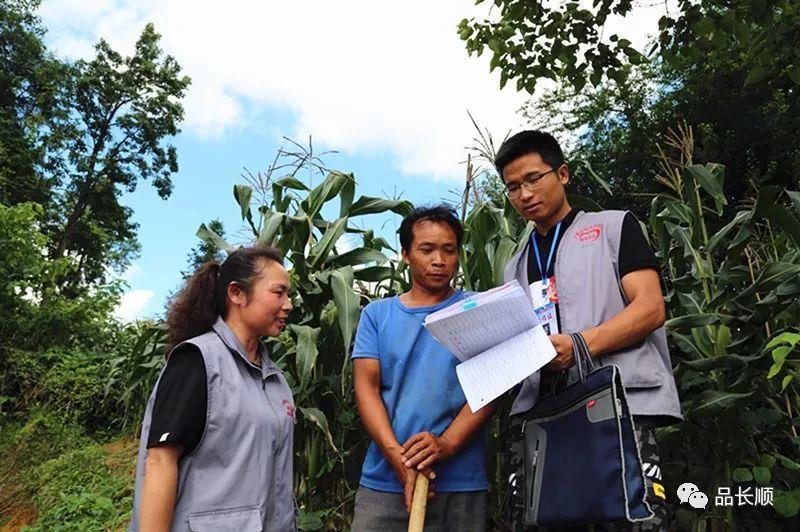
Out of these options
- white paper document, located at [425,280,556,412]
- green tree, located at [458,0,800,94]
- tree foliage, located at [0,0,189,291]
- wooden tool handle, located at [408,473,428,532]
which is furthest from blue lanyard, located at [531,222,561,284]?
tree foliage, located at [0,0,189,291]

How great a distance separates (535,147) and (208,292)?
3.36ft

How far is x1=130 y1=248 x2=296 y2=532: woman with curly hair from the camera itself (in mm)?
1440

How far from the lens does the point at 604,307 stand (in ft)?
5.16

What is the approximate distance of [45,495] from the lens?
5.29 meters

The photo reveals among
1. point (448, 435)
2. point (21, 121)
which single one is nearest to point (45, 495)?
point (448, 435)

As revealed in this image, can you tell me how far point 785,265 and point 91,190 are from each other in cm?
2442

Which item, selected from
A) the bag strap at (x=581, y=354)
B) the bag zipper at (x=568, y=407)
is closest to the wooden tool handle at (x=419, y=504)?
the bag zipper at (x=568, y=407)

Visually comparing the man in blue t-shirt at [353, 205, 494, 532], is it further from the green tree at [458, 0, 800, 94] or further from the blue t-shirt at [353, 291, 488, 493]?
the green tree at [458, 0, 800, 94]

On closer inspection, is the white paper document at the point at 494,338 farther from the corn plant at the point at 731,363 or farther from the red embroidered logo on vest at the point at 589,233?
the corn plant at the point at 731,363

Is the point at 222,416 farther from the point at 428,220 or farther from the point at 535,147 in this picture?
the point at 535,147

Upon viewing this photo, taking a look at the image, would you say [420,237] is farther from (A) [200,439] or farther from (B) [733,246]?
(B) [733,246]

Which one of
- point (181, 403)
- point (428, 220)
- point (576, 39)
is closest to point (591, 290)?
point (428, 220)

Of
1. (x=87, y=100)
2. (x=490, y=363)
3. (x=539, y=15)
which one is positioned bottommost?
(x=490, y=363)

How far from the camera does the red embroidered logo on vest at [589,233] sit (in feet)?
5.38
